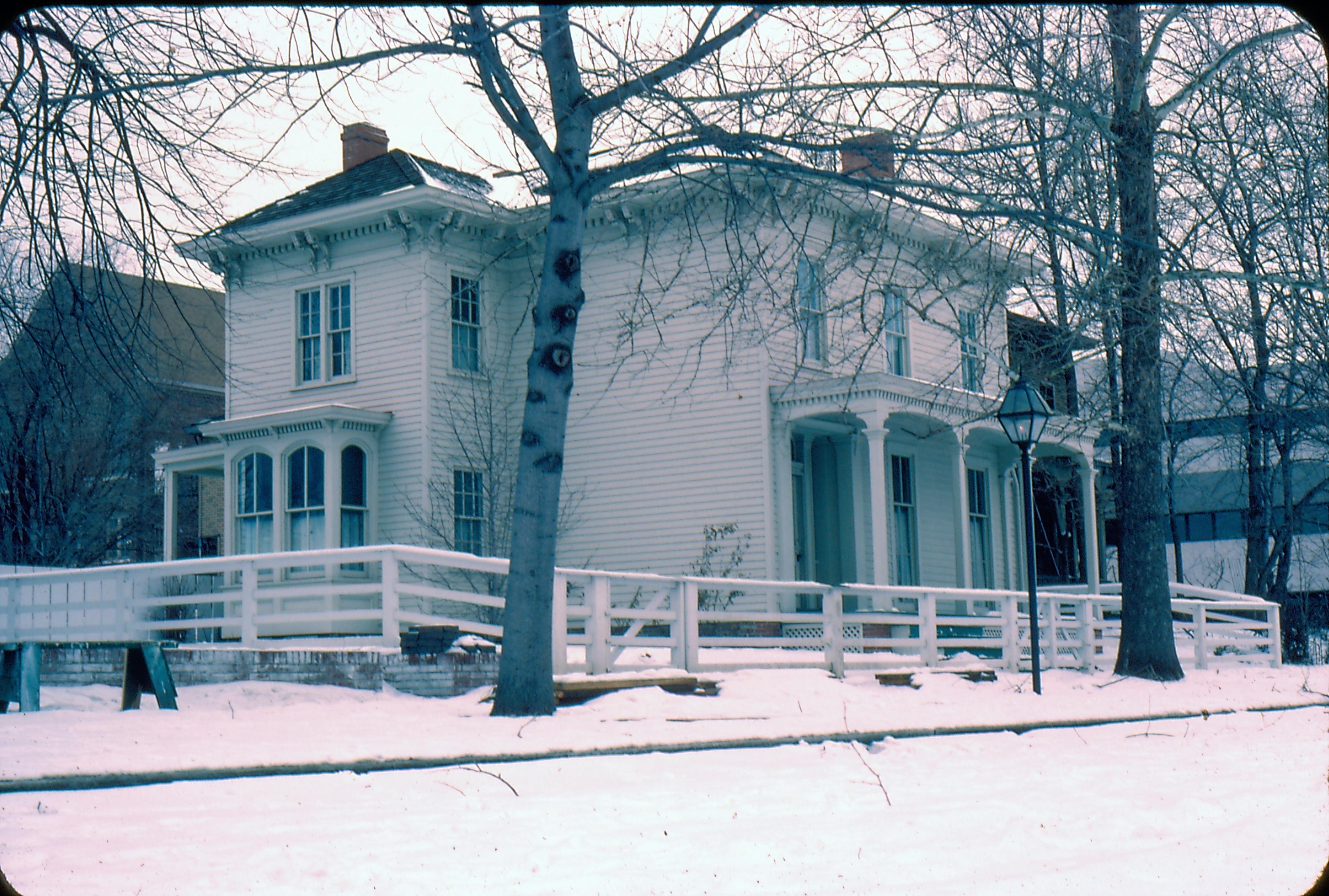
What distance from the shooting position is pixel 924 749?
30.8ft

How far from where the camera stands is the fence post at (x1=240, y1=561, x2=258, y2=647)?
14266 mm

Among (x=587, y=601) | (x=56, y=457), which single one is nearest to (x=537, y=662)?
(x=587, y=601)

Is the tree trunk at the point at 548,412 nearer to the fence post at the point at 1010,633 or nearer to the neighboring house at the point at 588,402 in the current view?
the neighboring house at the point at 588,402

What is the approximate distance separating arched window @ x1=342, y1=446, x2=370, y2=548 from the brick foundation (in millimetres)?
8300

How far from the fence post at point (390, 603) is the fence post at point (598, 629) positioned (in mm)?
1917

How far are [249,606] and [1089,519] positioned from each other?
1620 cm

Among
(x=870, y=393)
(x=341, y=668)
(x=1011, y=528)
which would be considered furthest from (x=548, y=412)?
(x=1011, y=528)

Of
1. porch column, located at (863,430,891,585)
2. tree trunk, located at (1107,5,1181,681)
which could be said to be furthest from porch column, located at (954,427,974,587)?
tree trunk, located at (1107,5,1181,681)

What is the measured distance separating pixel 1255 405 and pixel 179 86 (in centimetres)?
1665

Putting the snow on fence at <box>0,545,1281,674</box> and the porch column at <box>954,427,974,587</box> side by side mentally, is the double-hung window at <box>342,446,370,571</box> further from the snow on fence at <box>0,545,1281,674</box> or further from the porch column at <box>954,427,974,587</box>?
the porch column at <box>954,427,974,587</box>

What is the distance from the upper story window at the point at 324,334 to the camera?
77.5ft

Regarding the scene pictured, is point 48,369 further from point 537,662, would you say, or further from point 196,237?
point 537,662

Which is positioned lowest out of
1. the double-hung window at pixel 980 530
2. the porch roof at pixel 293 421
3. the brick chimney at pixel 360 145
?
the double-hung window at pixel 980 530

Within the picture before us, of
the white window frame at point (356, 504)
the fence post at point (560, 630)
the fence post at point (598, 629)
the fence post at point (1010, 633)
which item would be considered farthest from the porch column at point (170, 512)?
the fence post at point (1010, 633)
